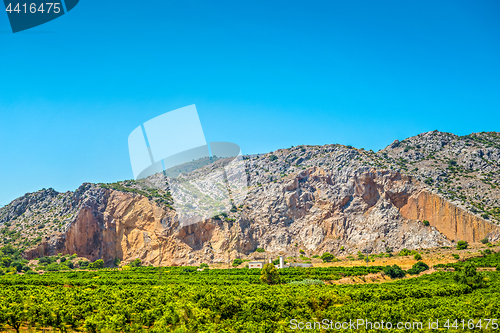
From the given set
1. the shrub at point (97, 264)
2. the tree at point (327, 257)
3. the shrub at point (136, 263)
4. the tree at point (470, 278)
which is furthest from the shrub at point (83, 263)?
the tree at point (470, 278)

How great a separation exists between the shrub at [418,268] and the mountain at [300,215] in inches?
654

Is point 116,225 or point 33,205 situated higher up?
point 33,205

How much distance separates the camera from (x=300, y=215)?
69.6 meters

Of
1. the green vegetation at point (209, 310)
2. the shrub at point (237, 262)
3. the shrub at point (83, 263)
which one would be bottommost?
the shrub at point (237, 262)

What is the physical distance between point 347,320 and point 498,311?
23.6 feet

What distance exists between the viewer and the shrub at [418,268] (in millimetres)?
42591

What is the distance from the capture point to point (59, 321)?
54.5ft

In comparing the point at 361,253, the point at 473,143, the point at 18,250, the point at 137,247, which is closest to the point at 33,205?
the point at 18,250

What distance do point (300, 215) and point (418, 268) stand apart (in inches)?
1132

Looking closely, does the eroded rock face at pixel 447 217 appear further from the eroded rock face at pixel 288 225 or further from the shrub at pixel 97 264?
the shrub at pixel 97 264

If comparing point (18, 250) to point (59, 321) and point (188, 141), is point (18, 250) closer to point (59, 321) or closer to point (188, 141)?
point (59, 321)

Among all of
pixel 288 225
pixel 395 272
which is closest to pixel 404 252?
pixel 395 272

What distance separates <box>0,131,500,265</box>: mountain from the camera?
202ft

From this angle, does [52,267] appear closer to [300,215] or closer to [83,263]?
[83,263]
